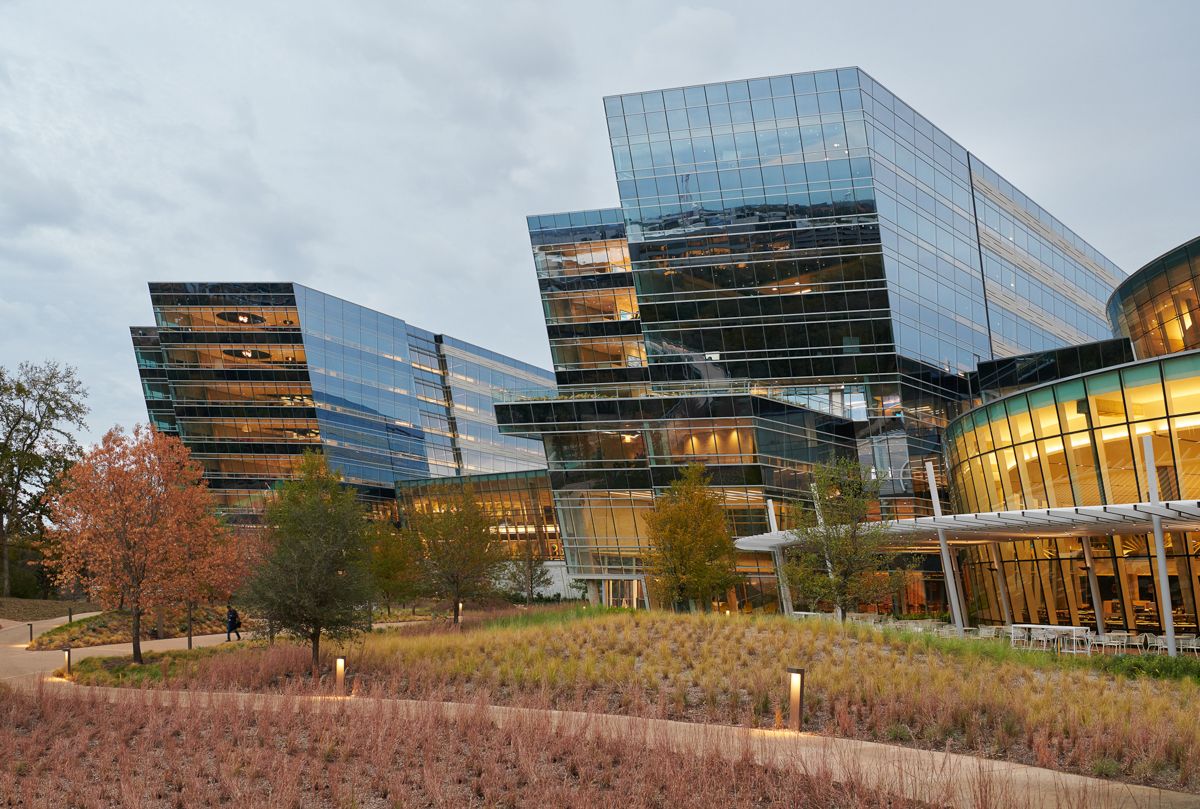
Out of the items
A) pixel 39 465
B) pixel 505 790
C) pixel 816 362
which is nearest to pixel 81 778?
pixel 505 790

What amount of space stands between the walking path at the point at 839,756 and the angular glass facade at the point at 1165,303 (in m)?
32.8

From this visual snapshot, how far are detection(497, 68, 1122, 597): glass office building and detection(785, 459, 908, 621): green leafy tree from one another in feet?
50.8

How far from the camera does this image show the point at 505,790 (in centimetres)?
1130

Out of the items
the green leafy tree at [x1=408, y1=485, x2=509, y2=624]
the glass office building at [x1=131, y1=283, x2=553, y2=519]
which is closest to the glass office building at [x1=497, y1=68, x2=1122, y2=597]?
the green leafy tree at [x1=408, y1=485, x2=509, y2=624]

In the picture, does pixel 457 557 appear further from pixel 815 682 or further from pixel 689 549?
pixel 815 682

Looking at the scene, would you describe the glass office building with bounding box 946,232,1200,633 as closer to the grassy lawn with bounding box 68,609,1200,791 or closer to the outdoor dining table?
the outdoor dining table

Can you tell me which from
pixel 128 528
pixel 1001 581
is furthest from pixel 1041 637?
pixel 128 528

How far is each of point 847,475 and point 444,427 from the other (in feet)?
218

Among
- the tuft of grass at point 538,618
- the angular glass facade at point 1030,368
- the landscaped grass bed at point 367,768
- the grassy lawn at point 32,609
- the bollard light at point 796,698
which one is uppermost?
the angular glass facade at point 1030,368

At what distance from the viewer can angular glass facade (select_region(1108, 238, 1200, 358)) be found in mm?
38000

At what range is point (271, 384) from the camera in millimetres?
79375

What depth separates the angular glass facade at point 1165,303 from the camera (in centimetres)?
3800

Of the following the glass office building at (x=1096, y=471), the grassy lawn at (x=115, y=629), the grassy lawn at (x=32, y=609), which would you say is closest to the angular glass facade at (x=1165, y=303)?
the glass office building at (x=1096, y=471)

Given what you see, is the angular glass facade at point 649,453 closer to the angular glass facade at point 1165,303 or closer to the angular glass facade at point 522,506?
the angular glass facade at point 1165,303
